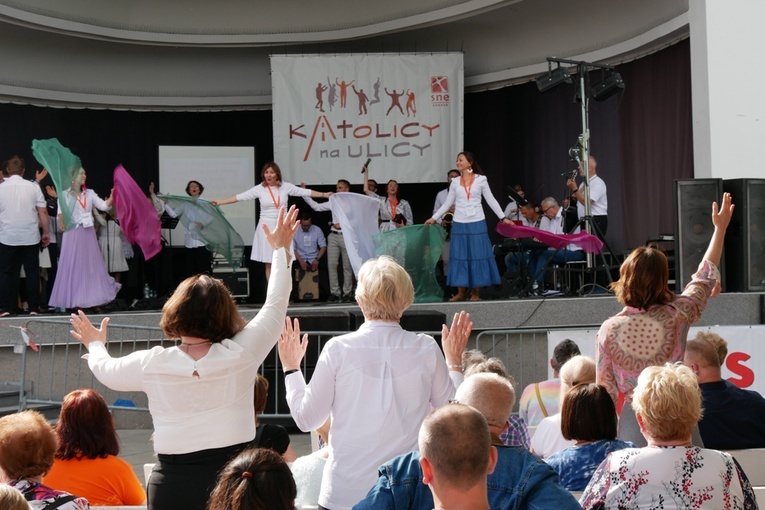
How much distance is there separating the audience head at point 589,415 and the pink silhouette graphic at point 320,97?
10.8 meters

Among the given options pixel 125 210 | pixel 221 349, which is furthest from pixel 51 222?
pixel 221 349

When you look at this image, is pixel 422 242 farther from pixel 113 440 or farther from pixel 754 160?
pixel 113 440

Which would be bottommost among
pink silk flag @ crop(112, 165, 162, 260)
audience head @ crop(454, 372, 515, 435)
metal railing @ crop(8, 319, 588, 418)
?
metal railing @ crop(8, 319, 588, 418)

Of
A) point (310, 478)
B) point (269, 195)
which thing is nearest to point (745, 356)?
point (310, 478)

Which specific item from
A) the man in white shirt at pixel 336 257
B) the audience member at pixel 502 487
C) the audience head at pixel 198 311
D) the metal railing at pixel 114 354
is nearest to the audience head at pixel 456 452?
the audience member at pixel 502 487

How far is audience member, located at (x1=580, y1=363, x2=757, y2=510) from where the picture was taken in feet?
7.97

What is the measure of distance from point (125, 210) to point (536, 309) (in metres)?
4.61

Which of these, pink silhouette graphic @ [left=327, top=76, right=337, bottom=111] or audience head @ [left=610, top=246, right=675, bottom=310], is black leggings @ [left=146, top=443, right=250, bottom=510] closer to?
audience head @ [left=610, top=246, right=675, bottom=310]

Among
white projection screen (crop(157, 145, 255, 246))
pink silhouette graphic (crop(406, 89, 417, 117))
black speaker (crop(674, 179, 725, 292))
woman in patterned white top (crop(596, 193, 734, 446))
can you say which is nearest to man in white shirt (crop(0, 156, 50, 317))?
white projection screen (crop(157, 145, 255, 246))

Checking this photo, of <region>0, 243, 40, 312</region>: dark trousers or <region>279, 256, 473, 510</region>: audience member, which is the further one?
<region>0, 243, 40, 312</region>: dark trousers

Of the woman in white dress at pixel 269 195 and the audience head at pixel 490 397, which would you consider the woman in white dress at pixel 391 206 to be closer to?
the woman in white dress at pixel 269 195

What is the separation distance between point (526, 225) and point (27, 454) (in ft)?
32.3

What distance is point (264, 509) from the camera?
6.54 ft

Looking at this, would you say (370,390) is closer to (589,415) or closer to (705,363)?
(589,415)
